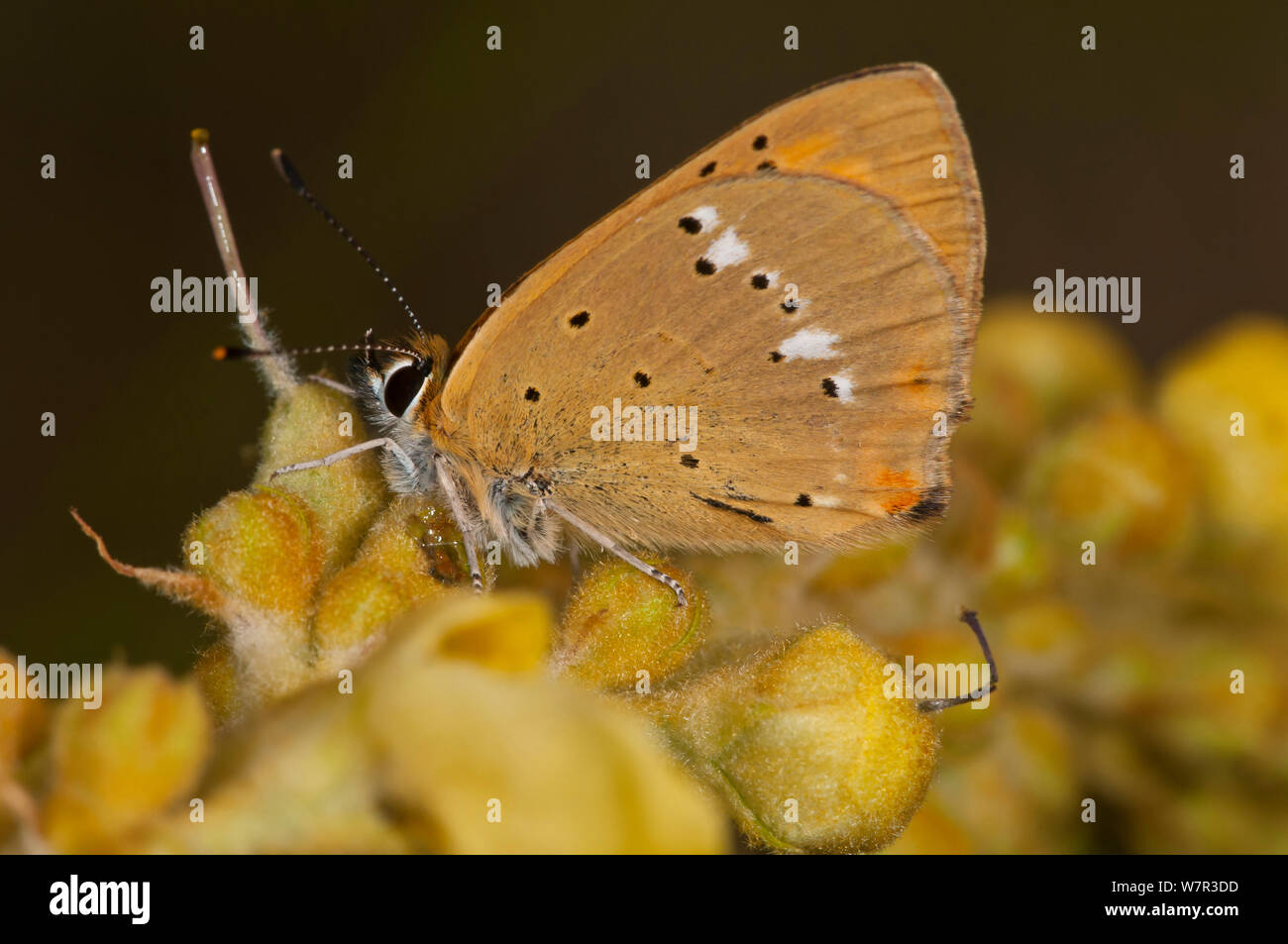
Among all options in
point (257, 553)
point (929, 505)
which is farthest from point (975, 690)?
point (257, 553)

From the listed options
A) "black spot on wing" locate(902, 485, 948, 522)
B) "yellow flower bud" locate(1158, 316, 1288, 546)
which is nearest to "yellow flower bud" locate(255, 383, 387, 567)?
"black spot on wing" locate(902, 485, 948, 522)

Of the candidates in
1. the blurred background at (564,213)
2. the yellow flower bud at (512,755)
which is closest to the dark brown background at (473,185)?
the blurred background at (564,213)

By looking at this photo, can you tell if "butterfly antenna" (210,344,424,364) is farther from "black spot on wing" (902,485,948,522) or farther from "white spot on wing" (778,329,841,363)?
"black spot on wing" (902,485,948,522)

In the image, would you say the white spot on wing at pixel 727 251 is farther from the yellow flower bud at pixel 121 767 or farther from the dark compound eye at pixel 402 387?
the yellow flower bud at pixel 121 767

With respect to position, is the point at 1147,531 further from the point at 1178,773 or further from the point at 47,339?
the point at 47,339

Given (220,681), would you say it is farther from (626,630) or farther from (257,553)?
(626,630)
